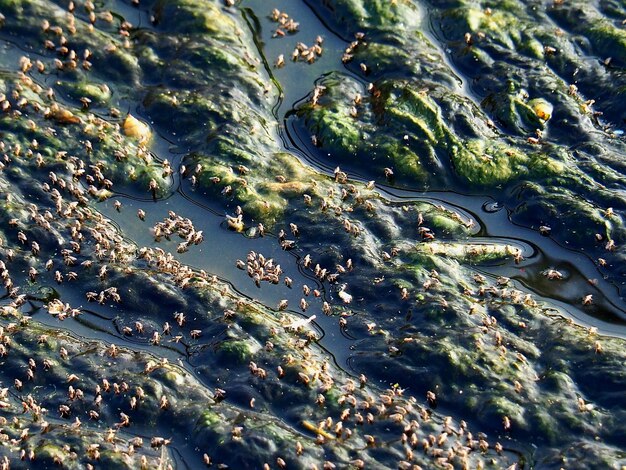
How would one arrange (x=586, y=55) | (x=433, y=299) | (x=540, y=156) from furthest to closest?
(x=586, y=55) → (x=540, y=156) → (x=433, y=299)

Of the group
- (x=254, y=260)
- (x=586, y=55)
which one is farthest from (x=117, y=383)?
(x=586, y=55)

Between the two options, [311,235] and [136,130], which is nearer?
[311,235]

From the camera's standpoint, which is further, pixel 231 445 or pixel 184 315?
pixel 184 315

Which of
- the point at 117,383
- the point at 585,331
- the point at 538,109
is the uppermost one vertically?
the point at 538,109

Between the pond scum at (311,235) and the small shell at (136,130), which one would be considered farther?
the small shell at (136,130)

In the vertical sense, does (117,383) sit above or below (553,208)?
below

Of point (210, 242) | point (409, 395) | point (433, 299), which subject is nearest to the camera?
point (409, 395)

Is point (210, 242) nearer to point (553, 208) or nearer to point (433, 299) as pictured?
point (433, 299)

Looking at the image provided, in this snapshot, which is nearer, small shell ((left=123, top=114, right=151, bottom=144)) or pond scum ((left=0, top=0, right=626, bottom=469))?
pond scum ((left=0, top=0, right=626, bottom=469))
